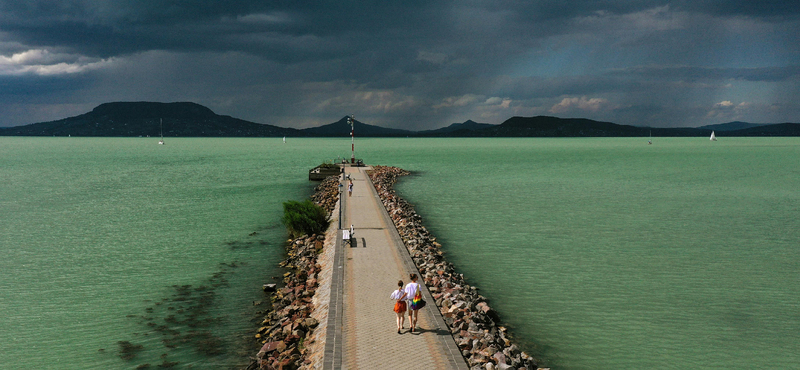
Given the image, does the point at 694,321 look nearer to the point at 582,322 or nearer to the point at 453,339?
the point at 582,322

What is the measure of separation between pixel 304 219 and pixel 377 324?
50.3 feet

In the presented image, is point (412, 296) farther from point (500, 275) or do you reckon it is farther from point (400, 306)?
point (500, 275)

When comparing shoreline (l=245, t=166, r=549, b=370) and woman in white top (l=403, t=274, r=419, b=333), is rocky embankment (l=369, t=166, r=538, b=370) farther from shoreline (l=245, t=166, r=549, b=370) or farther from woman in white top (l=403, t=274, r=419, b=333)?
woman in white top (l=403, t=274, r=419, b=333)

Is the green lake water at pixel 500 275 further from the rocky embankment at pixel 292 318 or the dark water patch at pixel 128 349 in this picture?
the rocky embankment at pixel 292 318

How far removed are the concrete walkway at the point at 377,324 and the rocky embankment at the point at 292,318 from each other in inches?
42.0

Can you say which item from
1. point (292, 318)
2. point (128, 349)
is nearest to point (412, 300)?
point (292, 318)

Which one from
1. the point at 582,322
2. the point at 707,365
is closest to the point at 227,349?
the point at 582,322

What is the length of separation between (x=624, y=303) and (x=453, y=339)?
8985mm

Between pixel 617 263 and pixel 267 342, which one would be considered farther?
pixel 617 263

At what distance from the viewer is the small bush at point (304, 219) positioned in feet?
88.7

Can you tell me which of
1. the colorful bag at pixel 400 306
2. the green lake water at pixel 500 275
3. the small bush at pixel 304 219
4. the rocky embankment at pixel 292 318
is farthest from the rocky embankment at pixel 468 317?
the small bush at pixel 304 219

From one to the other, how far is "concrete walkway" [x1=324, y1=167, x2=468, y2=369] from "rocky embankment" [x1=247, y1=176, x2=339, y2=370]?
3.50 feet

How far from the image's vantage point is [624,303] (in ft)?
58.4

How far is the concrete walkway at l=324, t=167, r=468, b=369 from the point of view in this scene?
10758mm
